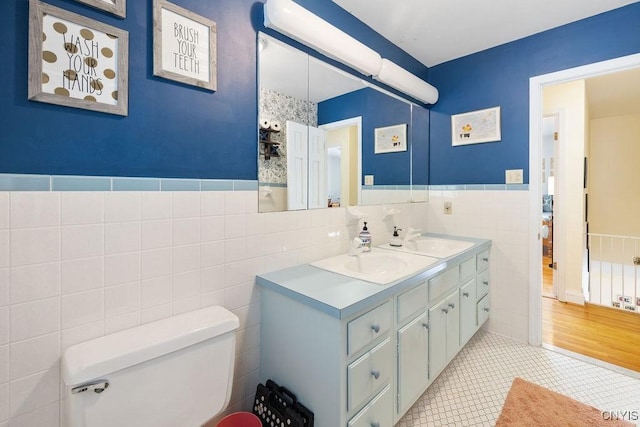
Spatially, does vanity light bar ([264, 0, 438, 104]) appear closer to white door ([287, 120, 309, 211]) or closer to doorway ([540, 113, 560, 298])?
white door ([287, 120, 309, 211])

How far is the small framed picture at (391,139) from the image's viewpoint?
2268mm

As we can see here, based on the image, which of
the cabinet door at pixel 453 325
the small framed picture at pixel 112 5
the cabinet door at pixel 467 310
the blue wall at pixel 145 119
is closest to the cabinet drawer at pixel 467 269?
the cabinet door at pixel 467 310

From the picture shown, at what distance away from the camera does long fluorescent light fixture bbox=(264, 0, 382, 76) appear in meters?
1.39

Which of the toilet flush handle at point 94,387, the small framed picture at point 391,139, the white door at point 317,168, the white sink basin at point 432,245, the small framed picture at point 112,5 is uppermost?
the small framed picture at point 112,5

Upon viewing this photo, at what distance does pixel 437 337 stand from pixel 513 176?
4.89 feet

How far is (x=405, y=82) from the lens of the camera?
7.38ft

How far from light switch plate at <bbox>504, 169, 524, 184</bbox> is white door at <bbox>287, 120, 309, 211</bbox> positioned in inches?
68.4

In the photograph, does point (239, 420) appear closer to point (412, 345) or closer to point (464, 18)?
point (412, 345)

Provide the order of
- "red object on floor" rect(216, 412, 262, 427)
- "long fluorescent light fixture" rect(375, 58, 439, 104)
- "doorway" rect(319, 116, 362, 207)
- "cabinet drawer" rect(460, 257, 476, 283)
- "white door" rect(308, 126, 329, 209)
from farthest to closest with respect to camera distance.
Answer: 1. "long fluorescent light fixture" rect(375, 58, 439, 104)
2. "cabinet drawer" rect(460, 257, 476, 283)
3. "doorway" rect(319, 116, 362, 207)
4. "white door" rect(308, 126, 329, 209)
5. "red object on floor" rect(216, 412, 262, 427)

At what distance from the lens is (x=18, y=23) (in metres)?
0.87

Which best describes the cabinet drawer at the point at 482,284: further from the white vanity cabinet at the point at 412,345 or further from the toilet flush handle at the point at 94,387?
the toilet flush handle at the point at 94,387

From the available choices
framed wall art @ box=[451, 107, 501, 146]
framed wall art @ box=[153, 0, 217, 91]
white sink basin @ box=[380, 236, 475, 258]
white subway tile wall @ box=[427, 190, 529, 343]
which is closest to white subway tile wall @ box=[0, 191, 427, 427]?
framed wall art @ box=[153, 0, 217, 91]

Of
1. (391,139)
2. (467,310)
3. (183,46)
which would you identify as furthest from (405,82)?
(467,310)

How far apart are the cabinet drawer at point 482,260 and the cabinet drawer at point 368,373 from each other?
4.29 ft
